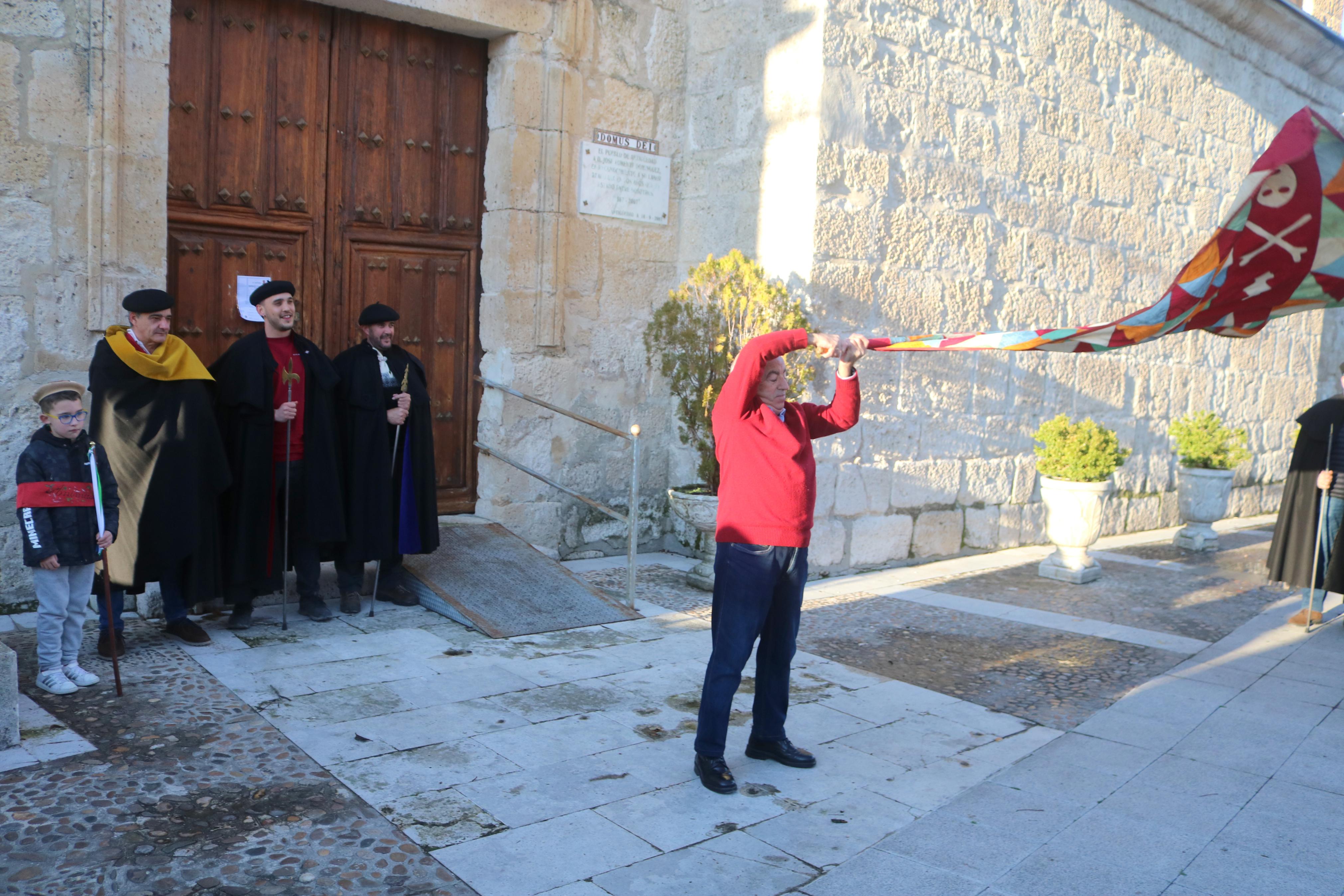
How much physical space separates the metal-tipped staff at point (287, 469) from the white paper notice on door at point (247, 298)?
0.73 m

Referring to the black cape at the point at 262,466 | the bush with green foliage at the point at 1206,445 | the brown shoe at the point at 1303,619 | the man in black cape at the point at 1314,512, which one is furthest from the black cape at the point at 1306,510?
the black cape at the point at 262,466

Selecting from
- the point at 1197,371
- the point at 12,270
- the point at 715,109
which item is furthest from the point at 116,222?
the point at 1197,371

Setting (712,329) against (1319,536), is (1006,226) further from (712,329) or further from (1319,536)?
(1319,536)

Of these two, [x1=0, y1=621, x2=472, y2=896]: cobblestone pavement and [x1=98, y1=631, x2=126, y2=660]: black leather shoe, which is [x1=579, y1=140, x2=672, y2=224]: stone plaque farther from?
[x1=0, y1=621, x2=472, y2=896]: cobblestone pavement

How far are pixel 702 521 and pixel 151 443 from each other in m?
2.95

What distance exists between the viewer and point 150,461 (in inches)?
178

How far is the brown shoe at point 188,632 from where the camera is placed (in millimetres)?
4656

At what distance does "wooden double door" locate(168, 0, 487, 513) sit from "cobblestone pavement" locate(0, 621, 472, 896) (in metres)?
2.51

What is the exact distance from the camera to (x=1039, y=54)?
26.6ft

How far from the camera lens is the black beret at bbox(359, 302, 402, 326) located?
212 inches

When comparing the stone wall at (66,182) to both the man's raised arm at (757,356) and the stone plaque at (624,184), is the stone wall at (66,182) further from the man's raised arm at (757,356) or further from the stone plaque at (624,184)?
the man's raised arm at (757,356)

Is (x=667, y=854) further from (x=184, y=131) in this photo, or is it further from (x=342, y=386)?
(x=184, y=131)

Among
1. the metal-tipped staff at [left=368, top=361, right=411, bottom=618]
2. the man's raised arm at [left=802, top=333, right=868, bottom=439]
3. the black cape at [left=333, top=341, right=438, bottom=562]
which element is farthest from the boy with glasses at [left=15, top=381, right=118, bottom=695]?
the man's raised arm at [left=802, top=333, right=868, bottom=439]

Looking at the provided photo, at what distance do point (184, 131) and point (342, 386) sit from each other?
1.54 m
